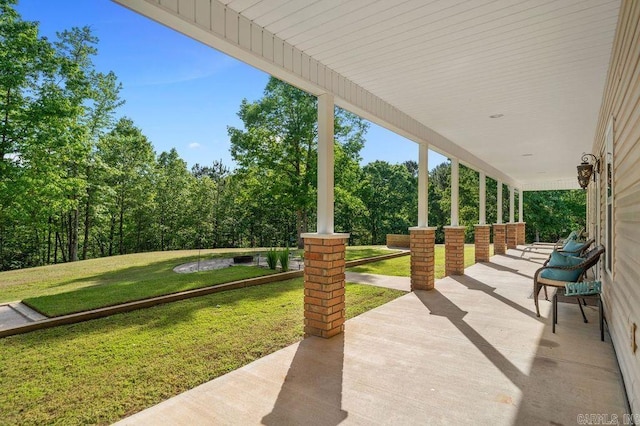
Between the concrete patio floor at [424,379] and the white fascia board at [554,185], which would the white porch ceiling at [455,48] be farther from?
the white fascia board at [554,185]

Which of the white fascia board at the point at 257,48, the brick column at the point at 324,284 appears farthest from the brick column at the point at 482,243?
the brick column at the point at 324,284

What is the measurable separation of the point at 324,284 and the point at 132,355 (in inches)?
81.9

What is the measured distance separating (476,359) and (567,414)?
2.96 ft

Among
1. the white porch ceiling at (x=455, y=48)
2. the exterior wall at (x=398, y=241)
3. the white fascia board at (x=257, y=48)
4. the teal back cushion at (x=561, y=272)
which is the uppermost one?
the white porch ceiling at (x=455, y=48)

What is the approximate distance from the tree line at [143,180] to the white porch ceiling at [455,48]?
6165mm

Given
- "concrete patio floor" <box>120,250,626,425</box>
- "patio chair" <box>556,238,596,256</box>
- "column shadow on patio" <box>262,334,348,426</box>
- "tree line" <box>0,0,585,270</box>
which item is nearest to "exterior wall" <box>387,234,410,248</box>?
"tree line" <box>0,0,585,270</box>

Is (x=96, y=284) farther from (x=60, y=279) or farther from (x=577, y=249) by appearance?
(x=577, y=249)

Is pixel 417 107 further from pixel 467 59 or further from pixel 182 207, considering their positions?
pixel 182 207

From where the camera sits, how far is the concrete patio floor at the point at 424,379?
2.22 meters

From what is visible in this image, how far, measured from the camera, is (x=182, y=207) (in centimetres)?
2450

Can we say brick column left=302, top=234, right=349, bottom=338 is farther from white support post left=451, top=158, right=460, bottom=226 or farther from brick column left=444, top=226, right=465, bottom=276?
white support post left=451, top=158, right=460, bottom=226

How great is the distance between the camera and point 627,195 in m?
2.52

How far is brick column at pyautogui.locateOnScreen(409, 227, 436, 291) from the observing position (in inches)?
233

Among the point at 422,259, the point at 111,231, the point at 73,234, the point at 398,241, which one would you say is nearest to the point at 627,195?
the point at 422,259
